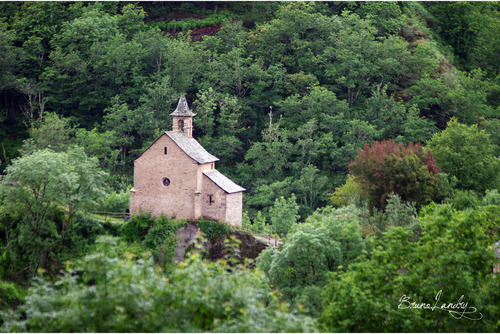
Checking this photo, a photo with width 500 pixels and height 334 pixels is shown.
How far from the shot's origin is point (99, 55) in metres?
73.0

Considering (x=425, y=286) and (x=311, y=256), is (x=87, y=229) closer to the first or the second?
(x=311, y=256)

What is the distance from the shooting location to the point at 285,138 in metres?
68.1

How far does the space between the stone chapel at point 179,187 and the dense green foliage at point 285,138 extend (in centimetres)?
124

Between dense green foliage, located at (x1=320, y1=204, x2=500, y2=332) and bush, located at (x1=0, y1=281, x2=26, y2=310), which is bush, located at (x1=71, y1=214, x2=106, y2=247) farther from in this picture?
dense green foliage, located at (x1=320, y1=204, x2=500, y2=332)

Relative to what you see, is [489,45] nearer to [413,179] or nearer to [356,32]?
[356,32]

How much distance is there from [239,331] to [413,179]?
2808 cm

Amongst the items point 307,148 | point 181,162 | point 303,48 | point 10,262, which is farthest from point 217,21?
point 10,262

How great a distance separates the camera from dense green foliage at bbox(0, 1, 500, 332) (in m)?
31.4

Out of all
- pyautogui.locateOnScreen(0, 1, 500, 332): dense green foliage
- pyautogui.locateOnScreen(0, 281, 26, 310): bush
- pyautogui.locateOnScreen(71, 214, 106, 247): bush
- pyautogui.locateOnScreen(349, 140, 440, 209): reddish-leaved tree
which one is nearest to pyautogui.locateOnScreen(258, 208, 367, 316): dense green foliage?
pyautogui.locateOnScreen(0, 1, 500, 332): dense green foliage

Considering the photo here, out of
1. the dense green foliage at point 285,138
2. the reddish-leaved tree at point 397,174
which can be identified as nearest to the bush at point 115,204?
the dense green foliage at point 285,138

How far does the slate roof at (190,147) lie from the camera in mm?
49219

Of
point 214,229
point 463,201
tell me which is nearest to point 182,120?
point 214,229

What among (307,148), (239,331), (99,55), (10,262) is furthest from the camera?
(99,55)

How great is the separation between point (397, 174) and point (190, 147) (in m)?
14.1
